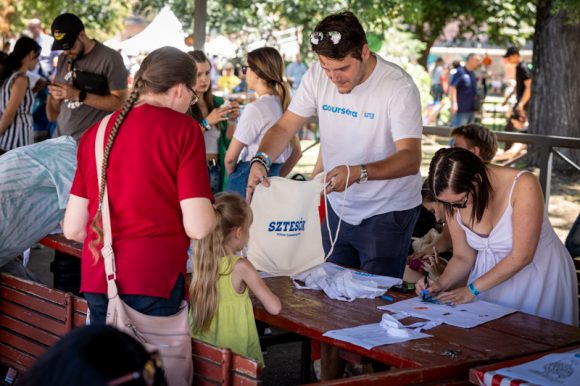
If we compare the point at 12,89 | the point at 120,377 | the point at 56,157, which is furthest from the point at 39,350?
the point at 12,89

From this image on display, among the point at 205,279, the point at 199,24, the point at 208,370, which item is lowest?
the point at 208,370

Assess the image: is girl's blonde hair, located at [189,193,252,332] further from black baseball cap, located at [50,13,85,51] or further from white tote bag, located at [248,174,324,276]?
black baseball cap, located at [50,13,85,51]

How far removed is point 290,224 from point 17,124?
176 inches

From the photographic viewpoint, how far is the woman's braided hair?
2787mm

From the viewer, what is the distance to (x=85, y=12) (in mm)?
28031

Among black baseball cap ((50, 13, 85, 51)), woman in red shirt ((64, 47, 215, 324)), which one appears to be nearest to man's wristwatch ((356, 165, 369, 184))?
woman in red shirt ((64, 47, 215, 324))

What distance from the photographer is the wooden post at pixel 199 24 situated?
830cm

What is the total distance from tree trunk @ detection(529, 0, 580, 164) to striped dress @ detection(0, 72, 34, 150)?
6.70m

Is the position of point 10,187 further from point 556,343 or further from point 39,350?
point 556,343

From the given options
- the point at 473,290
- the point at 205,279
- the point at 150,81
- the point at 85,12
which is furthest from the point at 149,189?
the point at 85,12

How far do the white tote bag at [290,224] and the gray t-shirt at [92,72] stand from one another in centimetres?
264

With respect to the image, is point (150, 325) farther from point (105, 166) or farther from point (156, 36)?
point (156, 36)

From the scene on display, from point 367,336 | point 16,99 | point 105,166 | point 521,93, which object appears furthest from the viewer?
point 521,93

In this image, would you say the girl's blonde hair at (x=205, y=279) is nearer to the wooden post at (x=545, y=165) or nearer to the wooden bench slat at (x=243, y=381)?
the wooden bench slat at (x=243, y=381)
